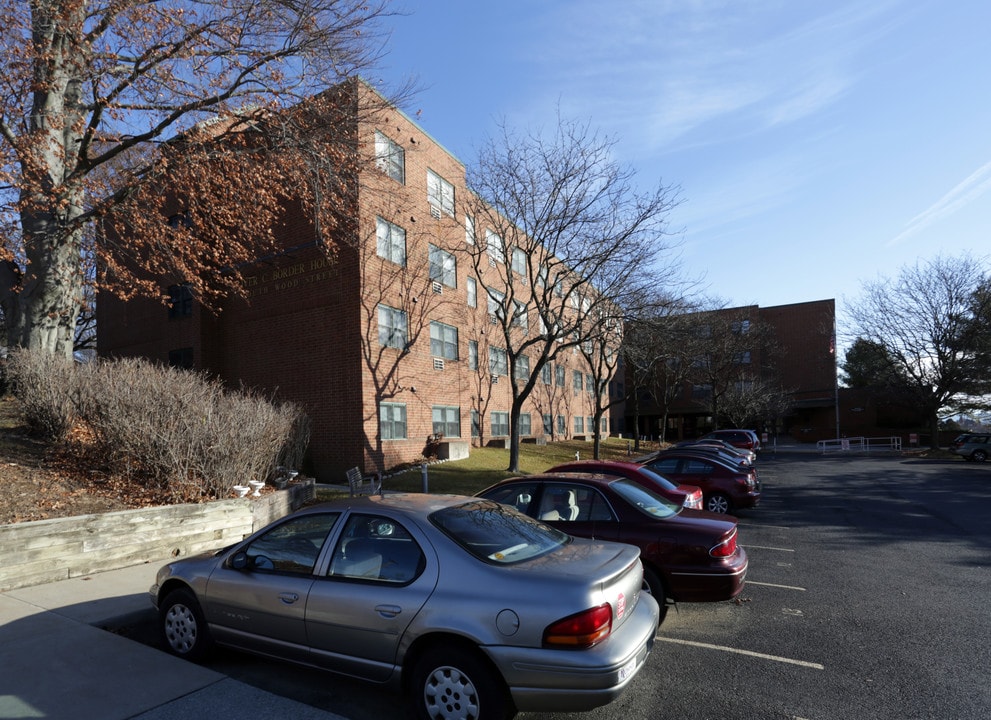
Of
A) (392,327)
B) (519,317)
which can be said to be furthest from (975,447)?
(392,327)

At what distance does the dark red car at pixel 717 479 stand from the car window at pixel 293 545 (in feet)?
28.3

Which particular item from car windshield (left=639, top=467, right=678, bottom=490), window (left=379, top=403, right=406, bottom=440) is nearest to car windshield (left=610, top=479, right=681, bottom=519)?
car windshield (left=639, top=467, right=678, bottom=490)

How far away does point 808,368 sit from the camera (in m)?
56.4

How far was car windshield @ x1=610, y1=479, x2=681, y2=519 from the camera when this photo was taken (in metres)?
6.26

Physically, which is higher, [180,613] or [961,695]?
[180,613]

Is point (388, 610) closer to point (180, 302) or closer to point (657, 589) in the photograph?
point (657, 589)

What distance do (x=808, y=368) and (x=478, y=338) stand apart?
42371 mm

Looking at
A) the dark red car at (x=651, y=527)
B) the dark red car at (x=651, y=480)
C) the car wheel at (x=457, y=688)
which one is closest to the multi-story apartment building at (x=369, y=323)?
the dark red car at (x=651, y=480)

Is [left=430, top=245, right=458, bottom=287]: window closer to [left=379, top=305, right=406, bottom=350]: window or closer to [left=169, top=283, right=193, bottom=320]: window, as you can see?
[left=379, top=305, right=406, bottom=350]: window

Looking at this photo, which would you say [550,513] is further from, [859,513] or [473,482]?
[473,482]

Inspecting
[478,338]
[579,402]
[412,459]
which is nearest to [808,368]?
[579,402]

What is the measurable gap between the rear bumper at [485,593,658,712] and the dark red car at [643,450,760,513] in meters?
8.80

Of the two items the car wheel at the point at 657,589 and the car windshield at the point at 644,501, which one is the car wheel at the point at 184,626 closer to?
the car wheel at the point at 657,589

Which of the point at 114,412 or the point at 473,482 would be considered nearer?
the point at 114,412
